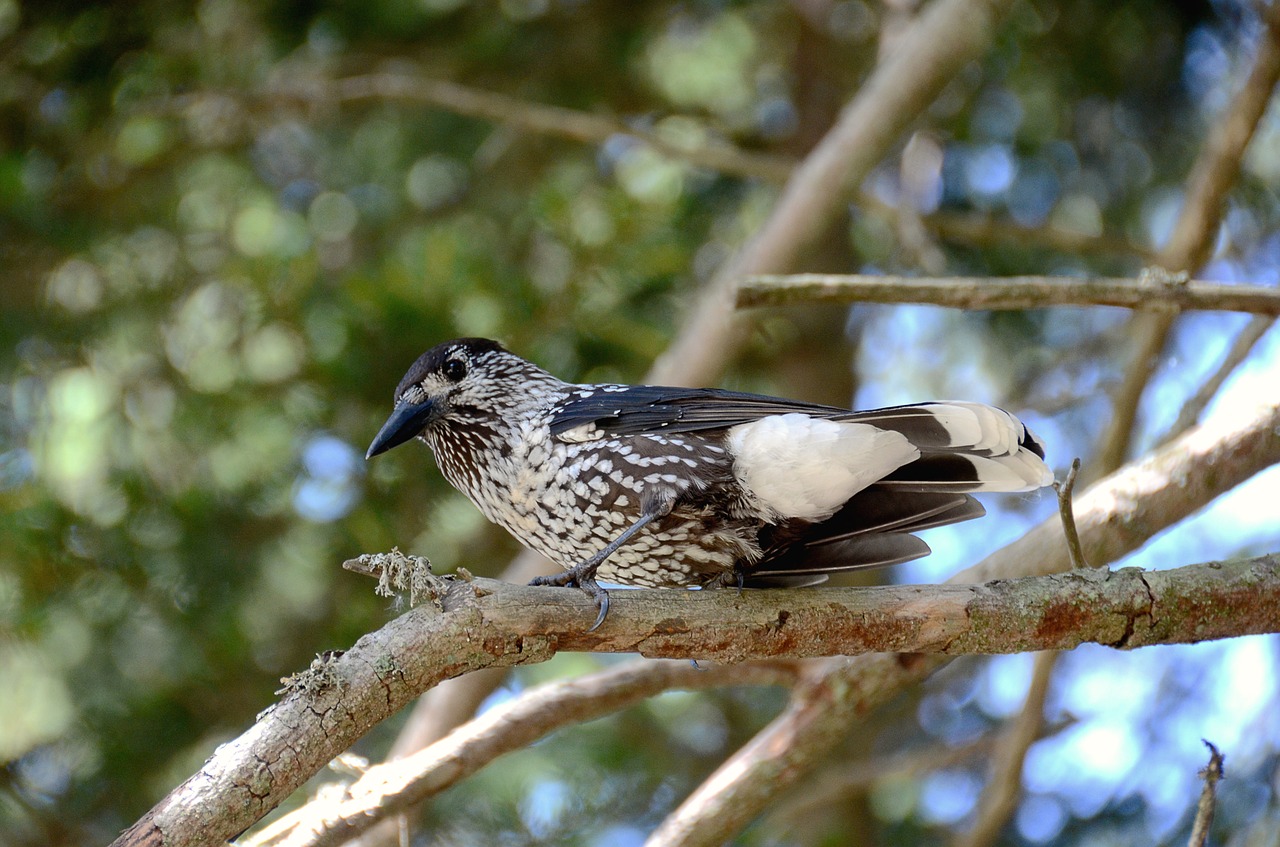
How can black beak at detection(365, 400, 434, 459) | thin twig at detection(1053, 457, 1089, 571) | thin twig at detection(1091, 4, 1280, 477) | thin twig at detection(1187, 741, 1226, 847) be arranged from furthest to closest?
thin twig at detection(1091, 4, 1280, 477), black beak at detection(365, 400, 434, 459), thin twig at detection(1053, 457, 1089, 571), thin twig at detection(1187, 741, 1226, 847)

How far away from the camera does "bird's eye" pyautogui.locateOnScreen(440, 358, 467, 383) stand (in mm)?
3553

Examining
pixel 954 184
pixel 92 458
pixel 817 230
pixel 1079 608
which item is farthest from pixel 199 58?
pixel 1079 608

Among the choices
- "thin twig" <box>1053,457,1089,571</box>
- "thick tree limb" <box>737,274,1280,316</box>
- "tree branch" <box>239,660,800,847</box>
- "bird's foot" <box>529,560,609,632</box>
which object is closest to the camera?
"thin twig" <box>1053,457,1089,571</box>

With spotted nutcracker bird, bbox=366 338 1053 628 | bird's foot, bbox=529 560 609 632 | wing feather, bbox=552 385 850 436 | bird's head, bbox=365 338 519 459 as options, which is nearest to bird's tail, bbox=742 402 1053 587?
spotted nutcracker bird, bbox=366 338 1053 628

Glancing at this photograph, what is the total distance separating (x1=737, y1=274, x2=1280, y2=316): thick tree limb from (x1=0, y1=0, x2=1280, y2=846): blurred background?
131 cm

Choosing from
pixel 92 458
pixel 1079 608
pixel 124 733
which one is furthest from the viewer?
pixel 92 458

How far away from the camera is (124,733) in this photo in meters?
4.29

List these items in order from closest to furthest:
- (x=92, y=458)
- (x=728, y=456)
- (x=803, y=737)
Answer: (x=728, y=456), (x=803, y=737), (x=92, y=458)

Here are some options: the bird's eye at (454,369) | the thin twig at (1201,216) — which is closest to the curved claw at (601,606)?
the bird's eye at (454,369)

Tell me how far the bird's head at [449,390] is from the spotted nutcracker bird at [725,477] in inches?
0.5

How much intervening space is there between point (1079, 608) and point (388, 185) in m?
4.14

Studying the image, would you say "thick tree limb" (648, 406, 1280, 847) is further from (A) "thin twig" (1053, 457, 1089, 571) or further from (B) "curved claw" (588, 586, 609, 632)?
(B) "curved claw" (588, 586, 609, 632)

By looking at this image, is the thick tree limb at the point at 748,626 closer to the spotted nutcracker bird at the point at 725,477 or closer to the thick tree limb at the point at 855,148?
the spotted nutcracker bird at the point at 725,477

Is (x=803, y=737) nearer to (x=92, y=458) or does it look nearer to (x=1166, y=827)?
(x=1166, y=827)
